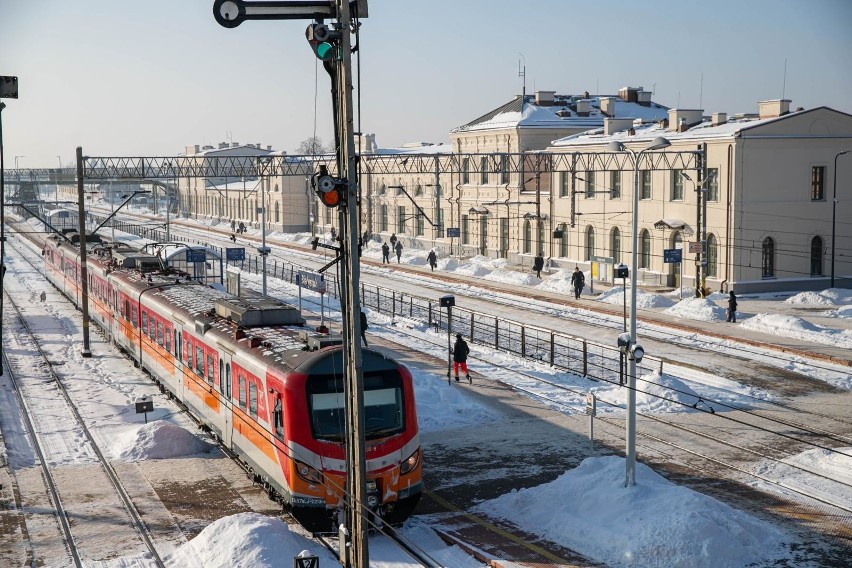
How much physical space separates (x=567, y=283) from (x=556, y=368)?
20.3 meters

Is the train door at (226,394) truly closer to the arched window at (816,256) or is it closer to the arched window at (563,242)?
the arched window at (816,256)

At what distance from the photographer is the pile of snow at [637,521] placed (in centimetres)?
1423

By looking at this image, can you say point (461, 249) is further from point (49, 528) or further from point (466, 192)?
point (49, 528)

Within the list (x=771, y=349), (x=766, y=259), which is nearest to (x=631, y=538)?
(x=771, y=349)

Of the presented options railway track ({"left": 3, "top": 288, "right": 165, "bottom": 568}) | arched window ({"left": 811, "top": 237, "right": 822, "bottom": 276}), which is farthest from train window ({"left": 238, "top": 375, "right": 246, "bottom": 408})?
arched window ({"left": 811, "top": 237, "right": 822, "bottom": 276})

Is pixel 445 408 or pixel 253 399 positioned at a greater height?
pixel 253 399

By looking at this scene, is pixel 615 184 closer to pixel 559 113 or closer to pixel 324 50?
pixel 559 113

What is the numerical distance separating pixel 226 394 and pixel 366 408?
4.60 m

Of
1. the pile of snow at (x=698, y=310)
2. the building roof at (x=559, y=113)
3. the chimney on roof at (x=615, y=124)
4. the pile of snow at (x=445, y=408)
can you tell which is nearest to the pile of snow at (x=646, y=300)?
the pile of snow at (x=698, y=310)

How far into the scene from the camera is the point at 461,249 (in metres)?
68.1

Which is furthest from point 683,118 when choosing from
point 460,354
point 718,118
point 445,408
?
point 445,408

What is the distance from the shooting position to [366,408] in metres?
15.3

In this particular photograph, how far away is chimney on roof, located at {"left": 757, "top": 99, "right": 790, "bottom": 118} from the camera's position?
47.4m

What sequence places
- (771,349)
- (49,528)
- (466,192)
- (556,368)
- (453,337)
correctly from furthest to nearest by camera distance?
(466,192)
(453,337)
(771,349)
(556,368)
(49,528)
